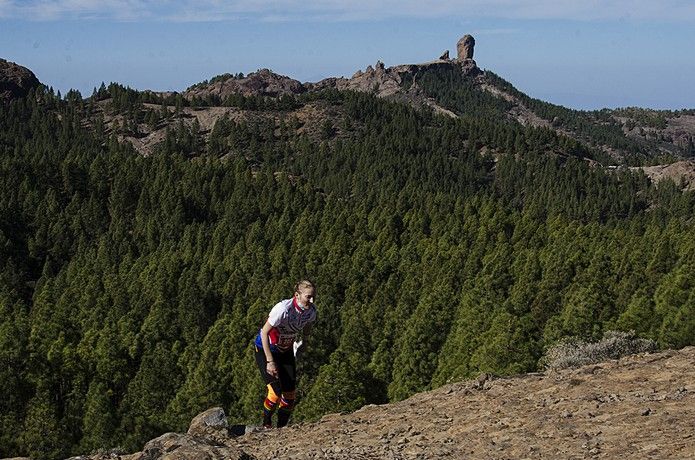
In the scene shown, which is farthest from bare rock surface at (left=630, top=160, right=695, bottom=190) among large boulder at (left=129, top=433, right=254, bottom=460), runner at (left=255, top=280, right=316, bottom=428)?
→ large boulder at (left=129, top=433, right=254, bottom=460)

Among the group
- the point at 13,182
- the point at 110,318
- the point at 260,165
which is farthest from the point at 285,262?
the point at 260,165

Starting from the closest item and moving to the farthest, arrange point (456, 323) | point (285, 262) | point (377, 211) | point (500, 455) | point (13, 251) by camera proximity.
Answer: point (500, 455)
point (456, 323)
point (285, 262)
point (13, 251)
point (377, 211)

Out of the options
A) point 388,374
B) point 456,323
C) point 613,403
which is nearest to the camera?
point 613,403

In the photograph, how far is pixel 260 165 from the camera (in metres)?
199

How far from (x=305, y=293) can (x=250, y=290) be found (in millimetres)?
65941

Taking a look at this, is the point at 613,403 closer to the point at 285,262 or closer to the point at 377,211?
the point at 285,262

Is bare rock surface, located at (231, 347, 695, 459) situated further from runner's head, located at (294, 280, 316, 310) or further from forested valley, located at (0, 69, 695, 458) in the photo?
forested valley, located at (0, 69, 695, 458)

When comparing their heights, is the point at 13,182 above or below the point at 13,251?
above

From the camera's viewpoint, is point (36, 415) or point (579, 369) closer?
point (579, 369)

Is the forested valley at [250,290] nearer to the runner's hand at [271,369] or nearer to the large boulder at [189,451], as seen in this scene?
the runner's hand at [271,369]

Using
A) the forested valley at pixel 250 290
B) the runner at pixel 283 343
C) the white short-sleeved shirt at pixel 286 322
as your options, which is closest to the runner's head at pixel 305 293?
the runner at pixel 283 343

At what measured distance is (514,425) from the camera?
1196 centimetres

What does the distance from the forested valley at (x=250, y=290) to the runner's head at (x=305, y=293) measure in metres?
27.4

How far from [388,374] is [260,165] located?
487 feet
